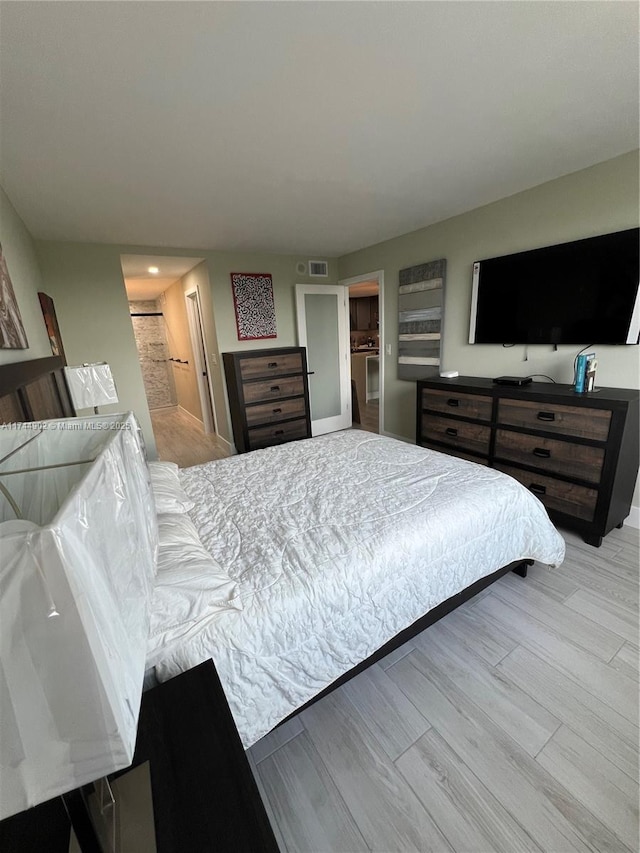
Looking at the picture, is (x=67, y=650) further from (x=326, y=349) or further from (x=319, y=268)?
(x=319, y=268)

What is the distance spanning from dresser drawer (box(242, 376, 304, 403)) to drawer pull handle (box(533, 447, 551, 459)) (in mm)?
2538

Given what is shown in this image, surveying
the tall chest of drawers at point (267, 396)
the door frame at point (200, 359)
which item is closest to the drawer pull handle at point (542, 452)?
the tall chest of drawers at point (267, 396)

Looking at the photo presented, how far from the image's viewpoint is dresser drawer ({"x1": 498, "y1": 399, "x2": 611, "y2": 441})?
2055mm

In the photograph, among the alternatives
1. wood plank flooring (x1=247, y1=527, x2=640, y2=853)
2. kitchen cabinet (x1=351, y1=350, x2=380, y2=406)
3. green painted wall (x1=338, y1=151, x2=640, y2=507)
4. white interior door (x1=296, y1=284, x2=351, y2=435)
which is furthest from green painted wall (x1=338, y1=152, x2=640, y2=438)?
kitchen cabinet (x1=351, y1=350, x2=380, y2=406)

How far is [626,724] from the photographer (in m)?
1.25

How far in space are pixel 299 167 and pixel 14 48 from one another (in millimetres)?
1292

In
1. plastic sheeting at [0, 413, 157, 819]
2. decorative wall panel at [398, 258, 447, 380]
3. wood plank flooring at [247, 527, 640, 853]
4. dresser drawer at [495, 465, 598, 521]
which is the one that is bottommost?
wood plank flooring at [247, 527, 640, 853]

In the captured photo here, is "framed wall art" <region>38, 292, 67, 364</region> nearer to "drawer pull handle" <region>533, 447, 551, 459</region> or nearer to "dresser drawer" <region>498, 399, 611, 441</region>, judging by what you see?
"dresser drawer" <region>498, 399, 611, 441</region>

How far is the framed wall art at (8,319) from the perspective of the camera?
1406 mm

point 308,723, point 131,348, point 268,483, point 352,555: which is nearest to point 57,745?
point 352,555

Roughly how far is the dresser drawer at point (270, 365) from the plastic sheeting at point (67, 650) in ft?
10.8

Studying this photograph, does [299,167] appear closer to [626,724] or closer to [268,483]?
[268,483]

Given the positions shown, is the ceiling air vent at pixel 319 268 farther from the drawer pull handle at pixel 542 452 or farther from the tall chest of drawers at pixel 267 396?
the drawer pull handle at pixel 542 452

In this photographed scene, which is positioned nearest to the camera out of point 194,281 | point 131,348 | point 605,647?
point 605,647
